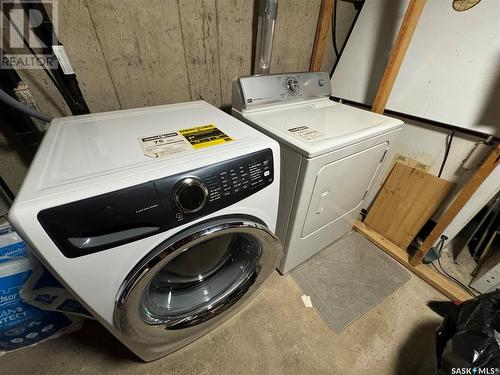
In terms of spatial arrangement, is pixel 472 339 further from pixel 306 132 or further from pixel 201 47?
pixel 201 47

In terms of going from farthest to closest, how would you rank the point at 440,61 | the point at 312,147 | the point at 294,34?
the point at 294,34 < the point at 440,61 < the point at 312,147

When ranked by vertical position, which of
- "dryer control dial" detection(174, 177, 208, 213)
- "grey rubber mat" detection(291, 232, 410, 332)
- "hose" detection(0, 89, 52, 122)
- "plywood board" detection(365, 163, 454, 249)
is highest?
"hose" detection(0, 89, 52, 122)

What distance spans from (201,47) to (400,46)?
3.19 feet

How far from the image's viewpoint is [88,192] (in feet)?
1.55

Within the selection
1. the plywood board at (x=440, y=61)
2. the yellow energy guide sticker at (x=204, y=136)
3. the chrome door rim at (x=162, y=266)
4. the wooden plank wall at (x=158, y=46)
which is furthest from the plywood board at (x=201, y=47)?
the plywood board at (x=440, y=61)

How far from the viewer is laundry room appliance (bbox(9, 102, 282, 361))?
48 centimetres

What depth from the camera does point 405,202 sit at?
140 cm

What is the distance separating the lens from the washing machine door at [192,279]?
1.92 ft

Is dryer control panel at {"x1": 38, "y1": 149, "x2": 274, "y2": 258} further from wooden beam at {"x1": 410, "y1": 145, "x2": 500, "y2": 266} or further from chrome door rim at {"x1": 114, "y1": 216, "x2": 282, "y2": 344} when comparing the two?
wooden beam at {"x1": 410, "y1": 145, "x2": 500, "y2": 266}

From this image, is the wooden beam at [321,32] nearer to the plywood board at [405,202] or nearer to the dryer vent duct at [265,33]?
the dryer vent duct at [265,33]

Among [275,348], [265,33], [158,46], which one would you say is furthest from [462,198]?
[158,46]

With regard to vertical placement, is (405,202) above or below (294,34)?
below

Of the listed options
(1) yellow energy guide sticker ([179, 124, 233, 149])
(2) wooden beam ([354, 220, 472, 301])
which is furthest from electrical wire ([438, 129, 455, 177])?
(1) yellow energy guide sticker ([179, 124, 233, 149])

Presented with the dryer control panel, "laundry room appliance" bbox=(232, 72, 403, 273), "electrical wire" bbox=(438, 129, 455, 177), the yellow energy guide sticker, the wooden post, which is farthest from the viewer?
the wooden post
